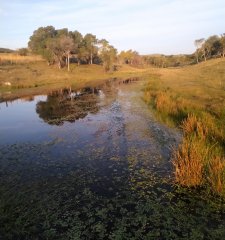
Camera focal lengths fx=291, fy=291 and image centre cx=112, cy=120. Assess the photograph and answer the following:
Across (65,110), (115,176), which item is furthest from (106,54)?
(115,176)

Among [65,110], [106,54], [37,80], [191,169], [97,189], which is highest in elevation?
[106,54]

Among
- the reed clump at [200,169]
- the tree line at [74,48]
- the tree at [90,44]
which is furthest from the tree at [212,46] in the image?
the reed clump at [200,169]

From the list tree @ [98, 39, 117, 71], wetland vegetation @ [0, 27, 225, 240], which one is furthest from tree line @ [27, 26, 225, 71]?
wetland vegetation @ [0, 27, 225, 240]

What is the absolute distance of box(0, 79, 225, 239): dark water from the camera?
805 centimetres

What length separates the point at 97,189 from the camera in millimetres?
10445

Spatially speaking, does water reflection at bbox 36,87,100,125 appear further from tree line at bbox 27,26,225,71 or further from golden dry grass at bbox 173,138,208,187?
tree line at bbox 27,26,225,71

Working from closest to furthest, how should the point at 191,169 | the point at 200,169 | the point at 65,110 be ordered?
1. the point at 200,169
2. the point at 191,169
3. the point at 65,110

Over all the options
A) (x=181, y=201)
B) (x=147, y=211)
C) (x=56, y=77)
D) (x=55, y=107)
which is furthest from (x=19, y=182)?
(x=56, y=77)

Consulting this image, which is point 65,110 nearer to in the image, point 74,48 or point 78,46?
point 74,48

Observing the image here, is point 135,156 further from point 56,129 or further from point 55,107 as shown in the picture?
point 55,107

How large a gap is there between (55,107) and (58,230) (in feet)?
71.8

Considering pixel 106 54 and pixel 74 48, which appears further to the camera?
pixel 106 54

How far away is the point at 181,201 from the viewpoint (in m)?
9.35

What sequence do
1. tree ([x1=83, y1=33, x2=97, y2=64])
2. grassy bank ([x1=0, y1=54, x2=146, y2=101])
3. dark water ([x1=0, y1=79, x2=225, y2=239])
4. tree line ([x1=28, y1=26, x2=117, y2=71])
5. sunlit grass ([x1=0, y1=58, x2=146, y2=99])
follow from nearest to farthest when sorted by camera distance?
dark water ([x1=0, y1=79, x2=225, y2=239])
grassy bank ([x1=0, y1=54, x2=146, y2=101])
sunlit grass ([x1=0, y1=58, x2=146, y2=99])
tree line ([x1=28, y1=26, x2=117, y2=71])
tree ([x1=83, y1=33, x2=97, y2=64])
